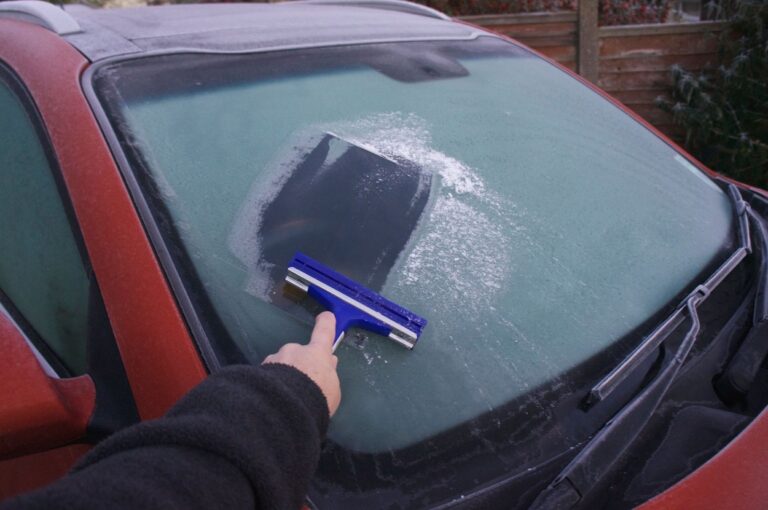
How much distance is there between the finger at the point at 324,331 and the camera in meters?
1.18

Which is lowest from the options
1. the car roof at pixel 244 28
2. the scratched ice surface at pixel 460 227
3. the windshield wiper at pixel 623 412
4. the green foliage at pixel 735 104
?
the green foliage at pixel 735 104

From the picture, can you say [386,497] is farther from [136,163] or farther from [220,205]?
[136,163]

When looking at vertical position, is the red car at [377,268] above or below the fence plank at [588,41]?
above

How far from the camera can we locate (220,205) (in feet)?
4.54

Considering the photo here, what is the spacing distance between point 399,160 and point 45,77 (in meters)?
0.81

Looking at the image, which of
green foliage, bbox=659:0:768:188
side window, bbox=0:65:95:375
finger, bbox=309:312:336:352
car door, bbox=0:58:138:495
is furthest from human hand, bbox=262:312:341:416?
green foliage, bbox=659:0:768:188

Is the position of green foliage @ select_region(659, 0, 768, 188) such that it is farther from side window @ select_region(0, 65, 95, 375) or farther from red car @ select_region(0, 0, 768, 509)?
side window @ select_region(0, 65, 95, 375)

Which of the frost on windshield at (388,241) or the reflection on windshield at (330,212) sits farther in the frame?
the reflection on windshield at (330,212)

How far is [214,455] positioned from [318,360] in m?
0.31

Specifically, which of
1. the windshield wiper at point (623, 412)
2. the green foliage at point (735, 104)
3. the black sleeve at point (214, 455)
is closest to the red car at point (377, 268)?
the windshield wiper at point (623, 412)

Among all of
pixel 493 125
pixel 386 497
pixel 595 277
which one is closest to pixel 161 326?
pixel 386 497

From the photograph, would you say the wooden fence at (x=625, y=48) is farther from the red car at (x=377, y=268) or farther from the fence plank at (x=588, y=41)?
the red car at (x=377, y=268)

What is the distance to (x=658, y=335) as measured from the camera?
4.47ft

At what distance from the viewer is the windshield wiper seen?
111cm
